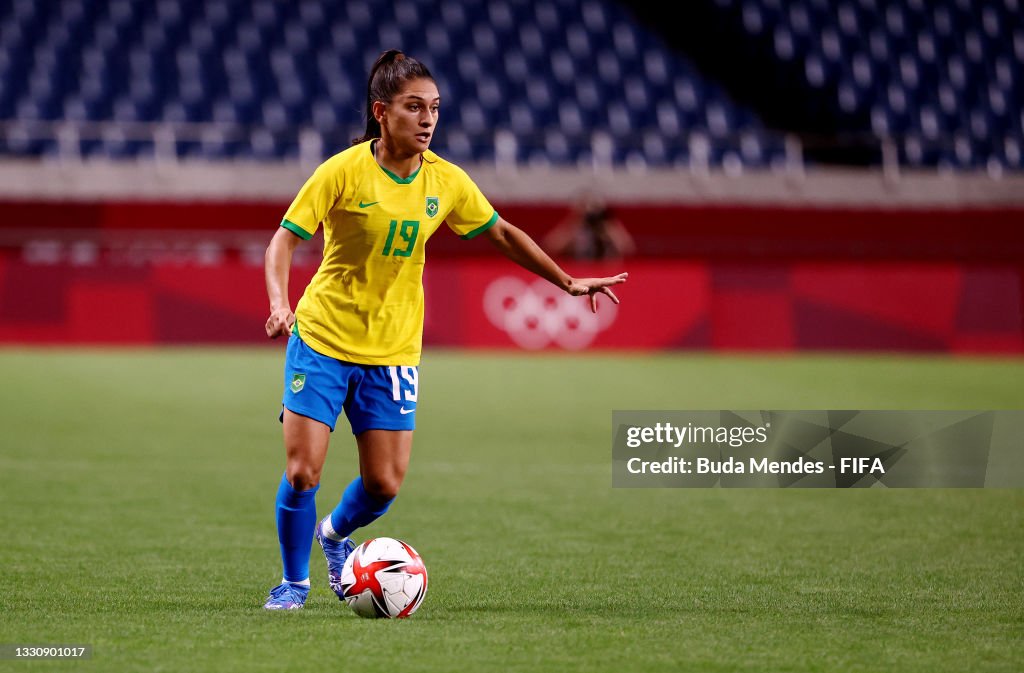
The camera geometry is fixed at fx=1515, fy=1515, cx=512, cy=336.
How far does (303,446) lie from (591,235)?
49.8 feet

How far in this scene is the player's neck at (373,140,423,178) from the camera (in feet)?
18.7

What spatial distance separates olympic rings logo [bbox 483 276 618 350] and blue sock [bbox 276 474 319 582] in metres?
14.0

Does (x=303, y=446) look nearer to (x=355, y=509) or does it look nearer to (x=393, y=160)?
(x=355, y=509)

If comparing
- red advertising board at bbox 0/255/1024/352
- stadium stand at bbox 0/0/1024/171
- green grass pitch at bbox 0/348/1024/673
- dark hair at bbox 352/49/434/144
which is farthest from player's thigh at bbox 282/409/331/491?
stadium stand at bbox 0/0/1024/171

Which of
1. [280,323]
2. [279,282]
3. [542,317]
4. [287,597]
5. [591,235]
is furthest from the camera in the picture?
[591,235]

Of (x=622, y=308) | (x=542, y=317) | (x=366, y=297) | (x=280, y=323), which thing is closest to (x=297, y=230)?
(x=366, y=297)

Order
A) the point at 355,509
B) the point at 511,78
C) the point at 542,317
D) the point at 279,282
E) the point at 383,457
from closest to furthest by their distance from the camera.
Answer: the point at 279,282
the point at 383,457
the point at 355,509
the point at 542,317
the point at 511,78

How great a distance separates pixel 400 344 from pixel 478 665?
1503 millimetres

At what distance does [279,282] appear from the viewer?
17.7 feet

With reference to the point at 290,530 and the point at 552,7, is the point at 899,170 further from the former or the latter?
the point at 290,530

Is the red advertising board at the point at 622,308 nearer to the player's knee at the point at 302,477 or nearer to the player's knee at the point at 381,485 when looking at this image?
the player's knee at the point at 381,485

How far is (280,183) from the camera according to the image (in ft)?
70.9

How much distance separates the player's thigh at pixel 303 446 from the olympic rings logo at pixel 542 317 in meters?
14.1

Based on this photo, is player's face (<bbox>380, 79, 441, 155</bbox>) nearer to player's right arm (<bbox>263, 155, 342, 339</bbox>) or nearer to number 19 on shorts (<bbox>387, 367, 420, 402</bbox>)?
player's right arm (<bbox>263, 155, 342, 339</bbox>)
